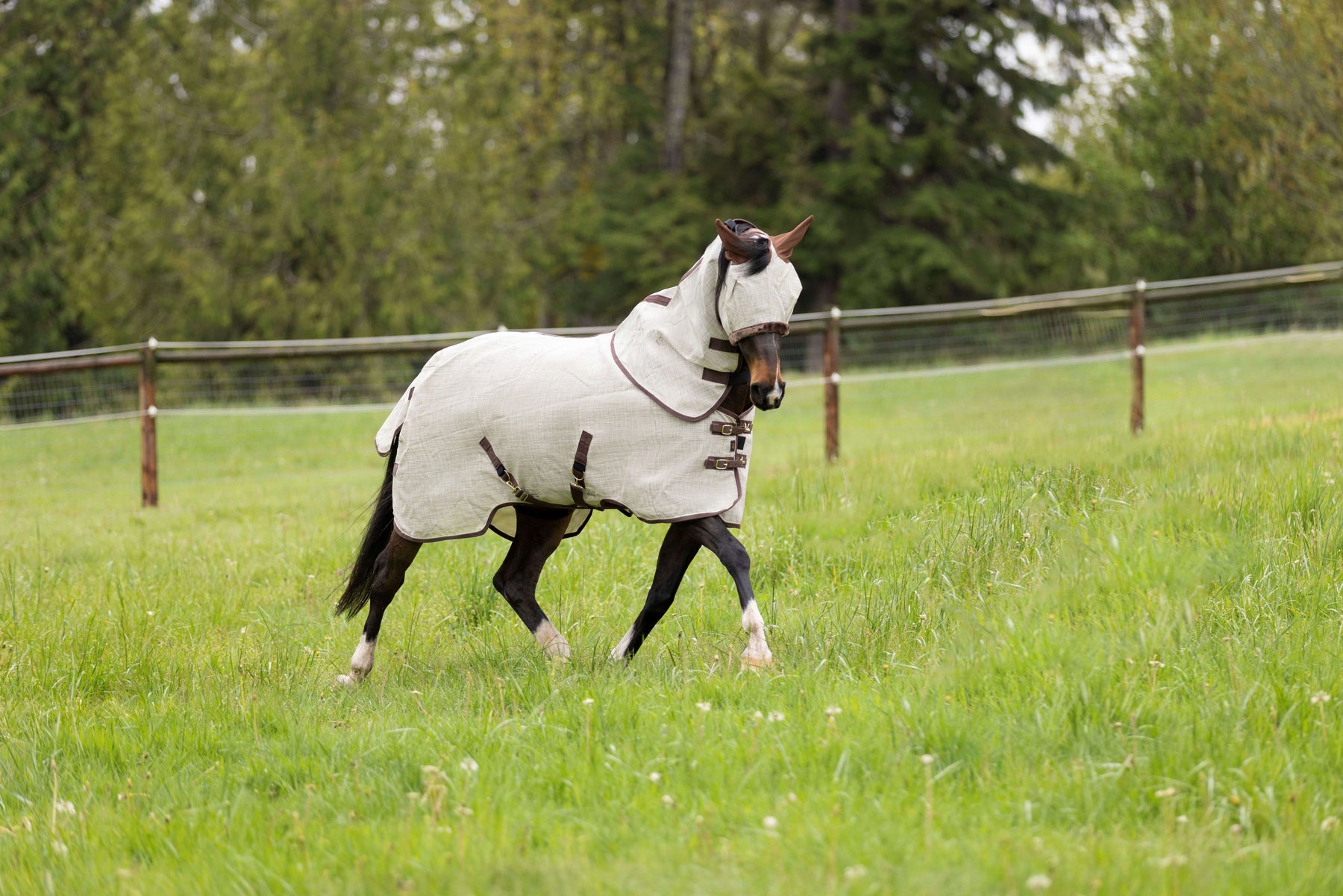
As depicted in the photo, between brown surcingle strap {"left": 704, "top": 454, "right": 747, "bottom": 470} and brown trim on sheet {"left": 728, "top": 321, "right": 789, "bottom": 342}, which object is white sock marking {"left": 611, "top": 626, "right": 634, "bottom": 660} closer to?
brown surcingle strap {"left": 704, "top": 454, "right": 747, "bottom": 470}

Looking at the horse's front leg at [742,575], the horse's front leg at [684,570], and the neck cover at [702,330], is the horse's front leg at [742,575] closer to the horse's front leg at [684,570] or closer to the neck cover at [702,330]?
the horse's front leg at [684,570]

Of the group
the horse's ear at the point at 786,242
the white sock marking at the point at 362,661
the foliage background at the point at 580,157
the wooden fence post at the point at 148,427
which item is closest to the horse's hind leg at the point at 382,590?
the white sock marking at the point at 362,661

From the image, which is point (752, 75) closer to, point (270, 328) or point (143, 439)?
point (270, 328)

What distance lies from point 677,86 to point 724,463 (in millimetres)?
25504

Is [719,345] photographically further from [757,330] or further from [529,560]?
[529,560]

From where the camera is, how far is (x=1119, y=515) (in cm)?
505

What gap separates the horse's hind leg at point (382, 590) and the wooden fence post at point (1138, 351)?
26.0ft

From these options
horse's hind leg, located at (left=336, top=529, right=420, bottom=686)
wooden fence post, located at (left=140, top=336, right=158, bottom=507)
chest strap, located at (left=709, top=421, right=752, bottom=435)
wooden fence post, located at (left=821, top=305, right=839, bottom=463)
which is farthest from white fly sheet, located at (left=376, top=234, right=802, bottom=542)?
wooden fence post, located at (left=140, top=336, right=158, bottom=507)

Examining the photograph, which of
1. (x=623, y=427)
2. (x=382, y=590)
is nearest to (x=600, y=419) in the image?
(x=623, y=427)

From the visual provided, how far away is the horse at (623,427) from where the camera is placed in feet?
14.1

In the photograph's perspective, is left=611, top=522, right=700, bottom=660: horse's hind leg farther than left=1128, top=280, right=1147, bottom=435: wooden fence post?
No

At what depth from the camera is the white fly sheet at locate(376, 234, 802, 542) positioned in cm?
438

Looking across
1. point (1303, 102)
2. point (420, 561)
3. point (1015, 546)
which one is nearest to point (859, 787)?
point (1015, 546)

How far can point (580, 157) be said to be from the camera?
33.5 meters
